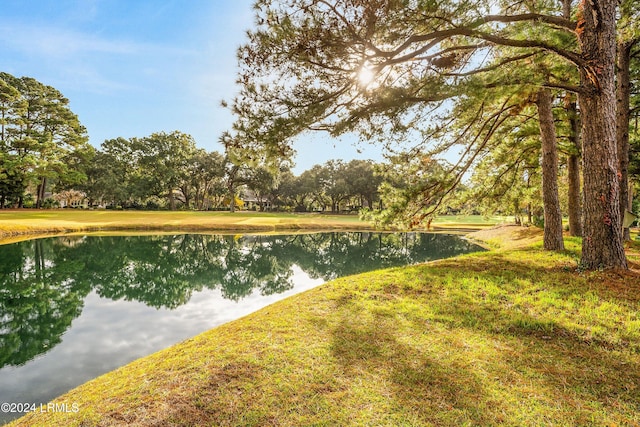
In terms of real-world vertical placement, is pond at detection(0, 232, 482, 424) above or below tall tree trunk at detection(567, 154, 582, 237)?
below

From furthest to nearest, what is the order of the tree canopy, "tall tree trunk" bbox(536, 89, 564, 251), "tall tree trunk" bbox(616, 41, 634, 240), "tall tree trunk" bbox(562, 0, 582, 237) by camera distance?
"tall tree trunk" bbox(562, 0, 582, 237), "tall tree trunk" bbox(616, 41, 634, 240), "tall tree trunk" bbox(536, 89, 564, 251), the tree canopy

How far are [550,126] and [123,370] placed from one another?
10630 millimetres

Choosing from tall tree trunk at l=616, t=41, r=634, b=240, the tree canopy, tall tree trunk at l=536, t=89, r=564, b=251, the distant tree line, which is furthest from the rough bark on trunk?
the distant tree line

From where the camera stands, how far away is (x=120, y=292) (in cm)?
1010

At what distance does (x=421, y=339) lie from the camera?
13.7 ft

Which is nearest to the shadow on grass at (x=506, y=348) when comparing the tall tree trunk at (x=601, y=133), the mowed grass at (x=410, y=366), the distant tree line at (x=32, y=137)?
the mowed grass at (x=410, y=366)

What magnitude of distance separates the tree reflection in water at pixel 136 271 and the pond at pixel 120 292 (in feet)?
0.13

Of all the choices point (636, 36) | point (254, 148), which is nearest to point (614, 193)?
point (636, 36)

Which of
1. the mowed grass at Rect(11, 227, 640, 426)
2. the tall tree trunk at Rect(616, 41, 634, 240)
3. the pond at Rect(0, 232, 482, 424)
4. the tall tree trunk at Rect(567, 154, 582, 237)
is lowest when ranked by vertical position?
the pond at Rect(0, 232, 482, 424)

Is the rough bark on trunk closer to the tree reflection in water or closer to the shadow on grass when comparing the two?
the shadow on grass

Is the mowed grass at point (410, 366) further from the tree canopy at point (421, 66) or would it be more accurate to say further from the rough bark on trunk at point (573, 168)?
the rough bark on trunk at point (573, 168)

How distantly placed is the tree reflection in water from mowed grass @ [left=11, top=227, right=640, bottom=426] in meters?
4.22

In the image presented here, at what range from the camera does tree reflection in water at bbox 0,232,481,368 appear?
7.45 m

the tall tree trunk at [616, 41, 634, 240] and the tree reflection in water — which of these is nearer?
the tree reflection in water
